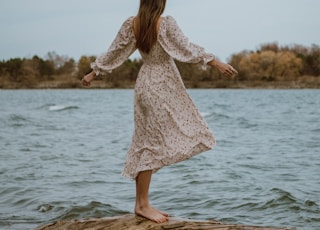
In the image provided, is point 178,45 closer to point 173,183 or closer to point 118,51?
point 118,51

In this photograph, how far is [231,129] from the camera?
25.9 metres

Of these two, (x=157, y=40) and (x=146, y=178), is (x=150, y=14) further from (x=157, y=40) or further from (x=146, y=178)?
(x=146, y=178)

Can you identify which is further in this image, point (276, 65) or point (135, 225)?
point (276, 65)

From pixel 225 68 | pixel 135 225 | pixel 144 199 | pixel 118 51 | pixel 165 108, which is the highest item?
pixel 118 51

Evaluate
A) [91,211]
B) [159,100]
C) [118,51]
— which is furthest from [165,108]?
[91,211]

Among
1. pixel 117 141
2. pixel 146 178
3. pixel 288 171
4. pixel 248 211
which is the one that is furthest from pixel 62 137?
pixel 146 178

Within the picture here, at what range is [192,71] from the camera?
9825cm

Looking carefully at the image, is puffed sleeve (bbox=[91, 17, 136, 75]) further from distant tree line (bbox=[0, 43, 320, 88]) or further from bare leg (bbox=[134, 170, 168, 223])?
distant tree line (bbox=[0, 43, 320, 88])

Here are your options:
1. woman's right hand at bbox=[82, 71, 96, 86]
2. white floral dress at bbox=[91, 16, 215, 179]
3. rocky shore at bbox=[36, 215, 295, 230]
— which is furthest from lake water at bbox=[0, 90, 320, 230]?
white floral dress at bbox=[91, 16, 215, 179]

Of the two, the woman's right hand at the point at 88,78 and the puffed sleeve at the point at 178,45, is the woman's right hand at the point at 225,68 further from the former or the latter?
the woman's right hand at the point at 88,78

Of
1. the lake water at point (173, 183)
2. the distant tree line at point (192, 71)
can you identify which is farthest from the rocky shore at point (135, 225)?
the distant tree line at point (192, 71)

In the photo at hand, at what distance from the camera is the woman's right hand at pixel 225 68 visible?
5.11 metres

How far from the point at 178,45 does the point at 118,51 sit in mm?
630

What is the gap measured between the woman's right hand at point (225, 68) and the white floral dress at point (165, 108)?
0.11 meters
